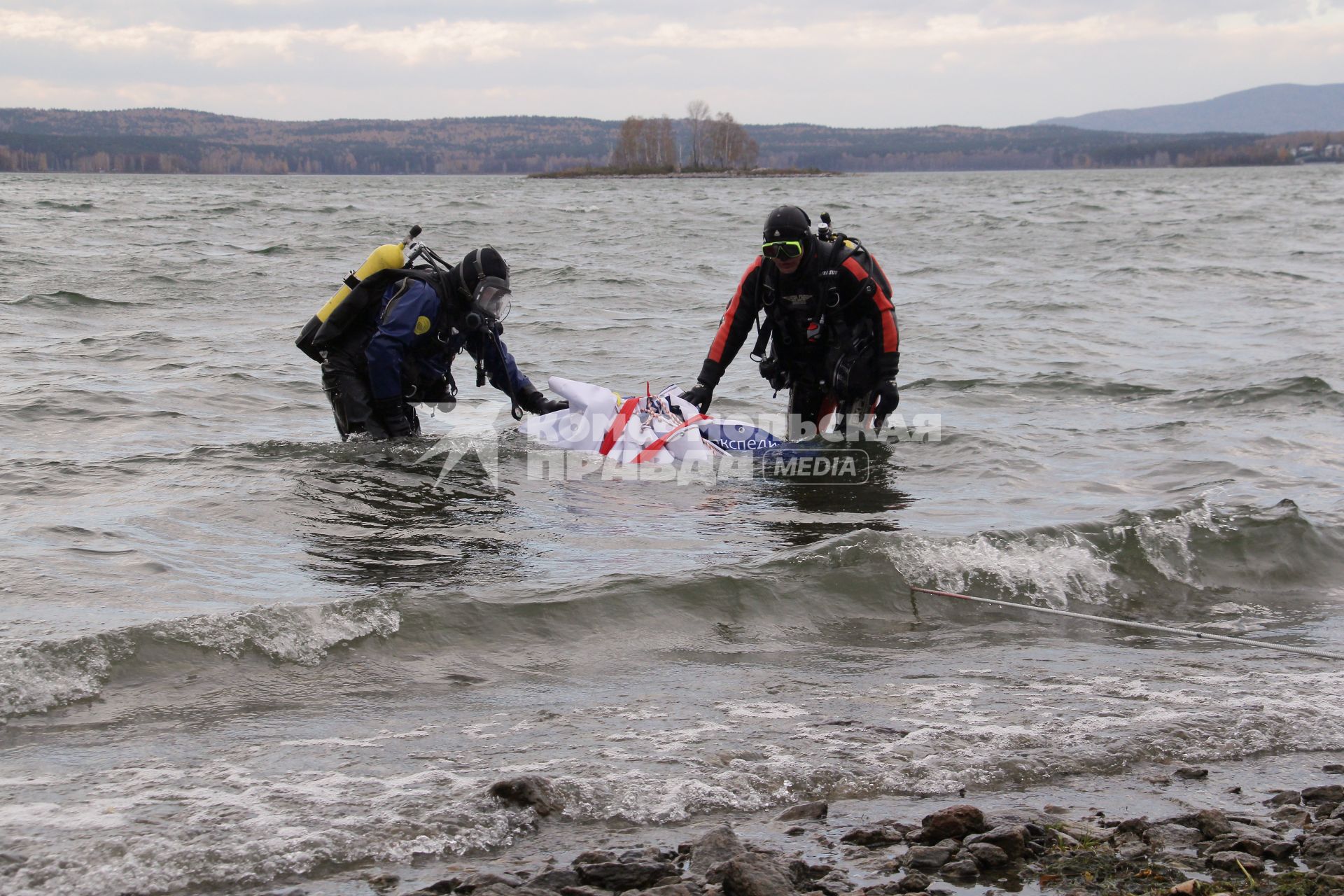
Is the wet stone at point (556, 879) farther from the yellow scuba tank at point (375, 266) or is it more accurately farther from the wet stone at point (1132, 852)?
the yellow scuba tank at point (375, 266)

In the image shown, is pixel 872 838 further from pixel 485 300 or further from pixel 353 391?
pixel 353 391

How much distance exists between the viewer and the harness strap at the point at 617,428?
709cm

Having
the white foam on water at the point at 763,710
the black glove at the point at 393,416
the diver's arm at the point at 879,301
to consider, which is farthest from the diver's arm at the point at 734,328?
the white foam on water at the point at 763,710

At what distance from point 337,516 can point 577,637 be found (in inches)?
83.5

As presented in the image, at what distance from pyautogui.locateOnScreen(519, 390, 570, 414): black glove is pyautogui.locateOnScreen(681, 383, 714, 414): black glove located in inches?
28.2

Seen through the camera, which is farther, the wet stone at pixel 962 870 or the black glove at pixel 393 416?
the black glove at pixel 393 416

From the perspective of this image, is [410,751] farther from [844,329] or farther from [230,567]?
[844,329]

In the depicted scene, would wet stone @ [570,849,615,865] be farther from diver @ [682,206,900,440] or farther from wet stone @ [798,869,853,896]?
diver @ [682,206,900,440]

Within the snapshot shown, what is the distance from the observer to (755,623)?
482 cm

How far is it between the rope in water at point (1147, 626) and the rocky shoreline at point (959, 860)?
4.68 feet

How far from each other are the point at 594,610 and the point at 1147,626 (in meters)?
2.11

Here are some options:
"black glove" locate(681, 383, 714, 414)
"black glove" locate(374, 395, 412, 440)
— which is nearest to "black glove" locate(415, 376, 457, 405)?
"black glove" locate(374, 395, 412, 440)

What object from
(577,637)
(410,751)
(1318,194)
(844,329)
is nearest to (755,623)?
(577,637)

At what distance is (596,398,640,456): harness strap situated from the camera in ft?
23.2
